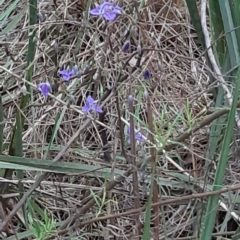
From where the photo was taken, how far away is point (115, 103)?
105 centimetres

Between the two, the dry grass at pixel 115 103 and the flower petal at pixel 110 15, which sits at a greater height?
the flower petal at pixel 110 15

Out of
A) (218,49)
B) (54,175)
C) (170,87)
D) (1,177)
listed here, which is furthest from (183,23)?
(1,177)

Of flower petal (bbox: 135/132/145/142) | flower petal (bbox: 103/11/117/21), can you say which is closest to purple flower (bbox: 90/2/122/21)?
flower petal (bbox: 103/11/117/21)

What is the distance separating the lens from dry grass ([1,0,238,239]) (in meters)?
0.91

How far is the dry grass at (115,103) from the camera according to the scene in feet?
2.99

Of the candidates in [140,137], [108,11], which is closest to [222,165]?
[140,137]

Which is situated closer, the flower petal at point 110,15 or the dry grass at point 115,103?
the flower petal at point 110,15

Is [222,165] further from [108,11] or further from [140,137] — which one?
[108,11]

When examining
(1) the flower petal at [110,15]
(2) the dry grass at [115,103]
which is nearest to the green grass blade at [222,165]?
(2) the dry grass at [115,103]

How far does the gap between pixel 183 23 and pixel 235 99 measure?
76cm

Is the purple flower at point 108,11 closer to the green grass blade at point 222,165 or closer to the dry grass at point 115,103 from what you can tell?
the dry grass at point 115,103

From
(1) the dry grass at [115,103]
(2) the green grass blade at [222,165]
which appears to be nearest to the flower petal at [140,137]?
(1) the dry grass at [115,103]

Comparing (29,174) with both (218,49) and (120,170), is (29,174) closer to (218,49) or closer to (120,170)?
(120,170)

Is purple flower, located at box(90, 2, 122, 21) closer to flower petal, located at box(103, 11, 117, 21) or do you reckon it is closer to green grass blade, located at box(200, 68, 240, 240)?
flower petal, located at box(103, 11, 117, 21)
